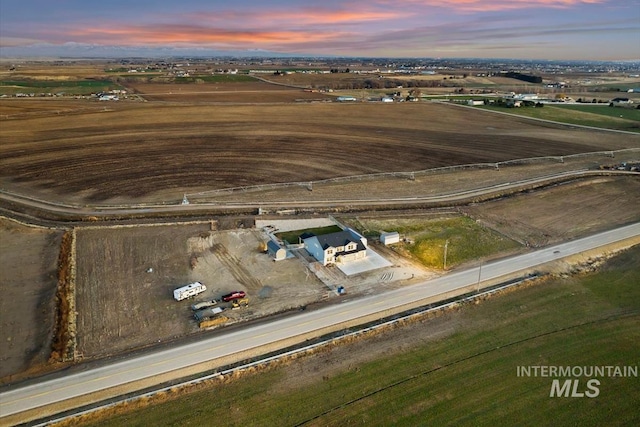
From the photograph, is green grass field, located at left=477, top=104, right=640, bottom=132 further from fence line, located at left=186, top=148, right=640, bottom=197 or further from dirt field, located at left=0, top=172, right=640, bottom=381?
dirt field, located at left=0, top=172, right=640, bottom=381

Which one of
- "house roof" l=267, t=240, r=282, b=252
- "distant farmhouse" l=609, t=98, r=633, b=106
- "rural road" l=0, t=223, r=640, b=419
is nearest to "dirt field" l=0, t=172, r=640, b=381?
"house roof" l=267, t=240, r=282, b=252

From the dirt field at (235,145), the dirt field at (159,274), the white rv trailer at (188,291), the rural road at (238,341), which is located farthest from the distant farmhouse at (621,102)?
the white rv trailer at (188,291)

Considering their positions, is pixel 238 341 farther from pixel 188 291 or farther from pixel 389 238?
pixel 389 238

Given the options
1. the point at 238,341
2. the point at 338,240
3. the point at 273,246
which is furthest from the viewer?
the point at 273,246

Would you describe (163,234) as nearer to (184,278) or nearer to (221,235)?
(221,235)

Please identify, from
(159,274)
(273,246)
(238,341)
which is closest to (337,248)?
(273,246)
